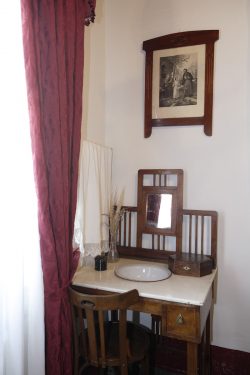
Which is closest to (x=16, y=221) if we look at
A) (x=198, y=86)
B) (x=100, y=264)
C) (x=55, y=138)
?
(x=55, y=138)

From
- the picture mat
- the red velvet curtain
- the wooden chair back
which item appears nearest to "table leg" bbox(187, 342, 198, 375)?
the wooden chair back

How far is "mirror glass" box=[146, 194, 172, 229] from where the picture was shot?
1.85m

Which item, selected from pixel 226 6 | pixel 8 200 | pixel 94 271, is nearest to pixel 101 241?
pixel 94 271

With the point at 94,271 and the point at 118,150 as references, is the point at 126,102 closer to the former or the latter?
the point at 118,150

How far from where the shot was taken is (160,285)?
56.9 inches

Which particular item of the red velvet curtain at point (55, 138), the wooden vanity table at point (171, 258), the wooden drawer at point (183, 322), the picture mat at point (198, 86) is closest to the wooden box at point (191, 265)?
the wooden vanity table at point (171, 258)

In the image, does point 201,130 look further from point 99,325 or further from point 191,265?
point 99,325

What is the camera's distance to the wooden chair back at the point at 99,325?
1.20m

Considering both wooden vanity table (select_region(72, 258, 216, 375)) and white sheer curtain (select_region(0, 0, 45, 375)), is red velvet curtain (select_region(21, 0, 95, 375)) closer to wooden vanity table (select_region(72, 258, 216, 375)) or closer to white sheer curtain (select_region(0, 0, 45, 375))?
white sheer curtain (select_region(0, 0, 45, 375))

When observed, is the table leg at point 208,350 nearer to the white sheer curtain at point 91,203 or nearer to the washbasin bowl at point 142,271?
the washbasin bowl at point 142,271

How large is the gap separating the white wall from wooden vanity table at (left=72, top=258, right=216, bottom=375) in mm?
348

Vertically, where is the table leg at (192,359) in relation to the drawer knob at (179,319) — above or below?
below

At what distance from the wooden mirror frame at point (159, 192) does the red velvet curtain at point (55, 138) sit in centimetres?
64

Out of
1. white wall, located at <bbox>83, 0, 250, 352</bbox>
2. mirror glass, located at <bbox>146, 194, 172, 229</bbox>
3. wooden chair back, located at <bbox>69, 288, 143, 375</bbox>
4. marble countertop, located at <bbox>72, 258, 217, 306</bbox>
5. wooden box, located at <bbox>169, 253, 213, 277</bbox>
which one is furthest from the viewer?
mirror glass, located at <bbox>146, 194, 172, 229</bbox>
